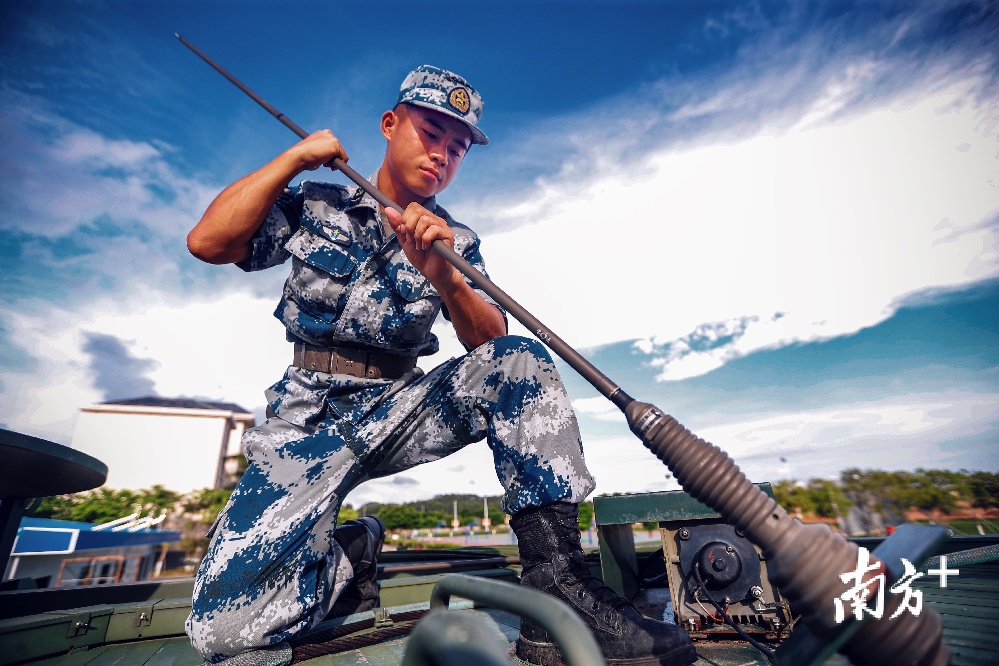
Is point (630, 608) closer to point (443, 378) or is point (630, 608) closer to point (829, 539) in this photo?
→ point (829, 539)

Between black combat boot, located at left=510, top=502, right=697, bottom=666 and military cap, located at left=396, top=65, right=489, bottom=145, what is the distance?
211 centimetres

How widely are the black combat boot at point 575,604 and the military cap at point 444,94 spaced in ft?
6.93

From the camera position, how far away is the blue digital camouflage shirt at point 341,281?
97.3 inches

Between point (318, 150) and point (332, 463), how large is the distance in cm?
148

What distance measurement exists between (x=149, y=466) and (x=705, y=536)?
56986 millimetres

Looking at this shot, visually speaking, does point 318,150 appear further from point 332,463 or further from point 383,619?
point 383,619

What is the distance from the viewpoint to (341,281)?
2.53 meters

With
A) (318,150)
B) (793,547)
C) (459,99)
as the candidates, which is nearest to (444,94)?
(459,99)

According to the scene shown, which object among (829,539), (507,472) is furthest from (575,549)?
(829,539)

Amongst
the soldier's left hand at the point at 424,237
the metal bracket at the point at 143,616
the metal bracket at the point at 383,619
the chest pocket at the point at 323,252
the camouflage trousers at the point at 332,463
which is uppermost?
the chest pocket at the point at 323,252

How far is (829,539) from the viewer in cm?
90

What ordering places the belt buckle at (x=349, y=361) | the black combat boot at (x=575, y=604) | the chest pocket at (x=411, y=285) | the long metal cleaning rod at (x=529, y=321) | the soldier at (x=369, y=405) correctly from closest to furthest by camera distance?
the black combat boot at (x=575, y=604) → the long metal cleaning rod at (x=529, y=321) → the soldier at (x=369, y=405) → the belt buckle at (x=349, y=361) → the chest pocket at (x=411, y=285)

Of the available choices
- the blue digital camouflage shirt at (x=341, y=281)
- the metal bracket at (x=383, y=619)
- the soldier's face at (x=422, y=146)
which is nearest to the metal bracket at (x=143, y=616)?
the metal bracket at (x=383, y=619)

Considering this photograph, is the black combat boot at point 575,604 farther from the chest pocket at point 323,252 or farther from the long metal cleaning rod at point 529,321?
the chest pocket at point 323,252
